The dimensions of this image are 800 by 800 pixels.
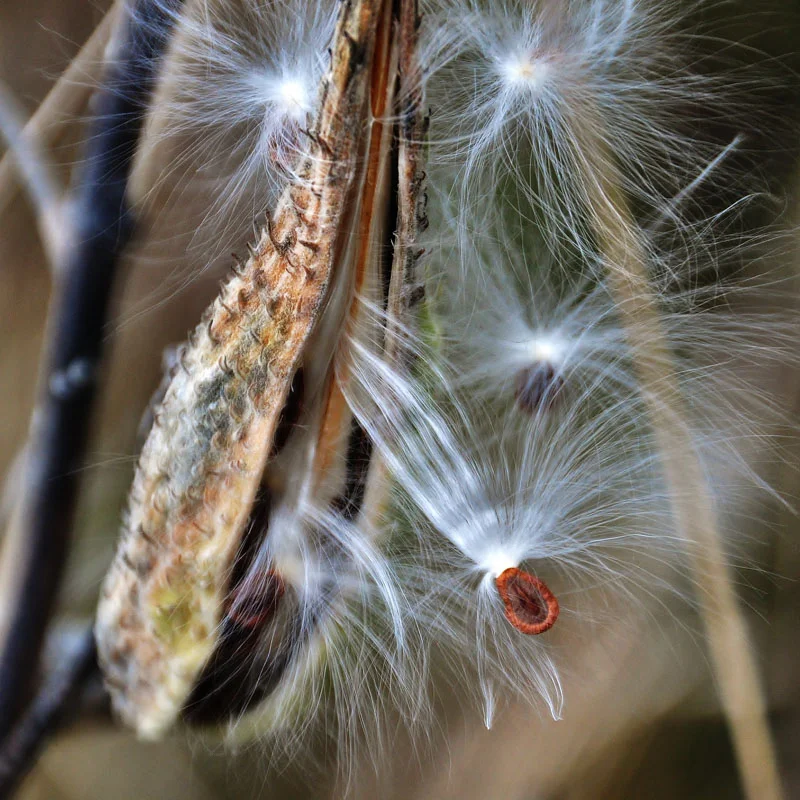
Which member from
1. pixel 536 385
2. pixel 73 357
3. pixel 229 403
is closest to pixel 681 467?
pixel 536 385

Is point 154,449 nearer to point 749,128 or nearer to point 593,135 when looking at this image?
point 593,135

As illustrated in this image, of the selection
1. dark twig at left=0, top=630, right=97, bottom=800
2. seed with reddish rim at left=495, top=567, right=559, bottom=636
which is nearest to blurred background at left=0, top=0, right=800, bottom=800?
dark twig at left=0, top=630, right=97, bottom=800

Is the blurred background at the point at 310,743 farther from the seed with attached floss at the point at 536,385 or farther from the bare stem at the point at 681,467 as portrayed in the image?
the seed with attached floss at the point at 536,385

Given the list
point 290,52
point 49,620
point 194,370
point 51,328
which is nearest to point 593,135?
point 290,52

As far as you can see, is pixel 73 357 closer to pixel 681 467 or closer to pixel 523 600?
pixel 523 600

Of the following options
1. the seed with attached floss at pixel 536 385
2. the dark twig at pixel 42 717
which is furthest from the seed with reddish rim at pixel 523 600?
the dark twig at pixel 42 717

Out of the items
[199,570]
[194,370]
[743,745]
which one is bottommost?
[743,745]

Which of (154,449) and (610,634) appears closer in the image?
(154,449)
